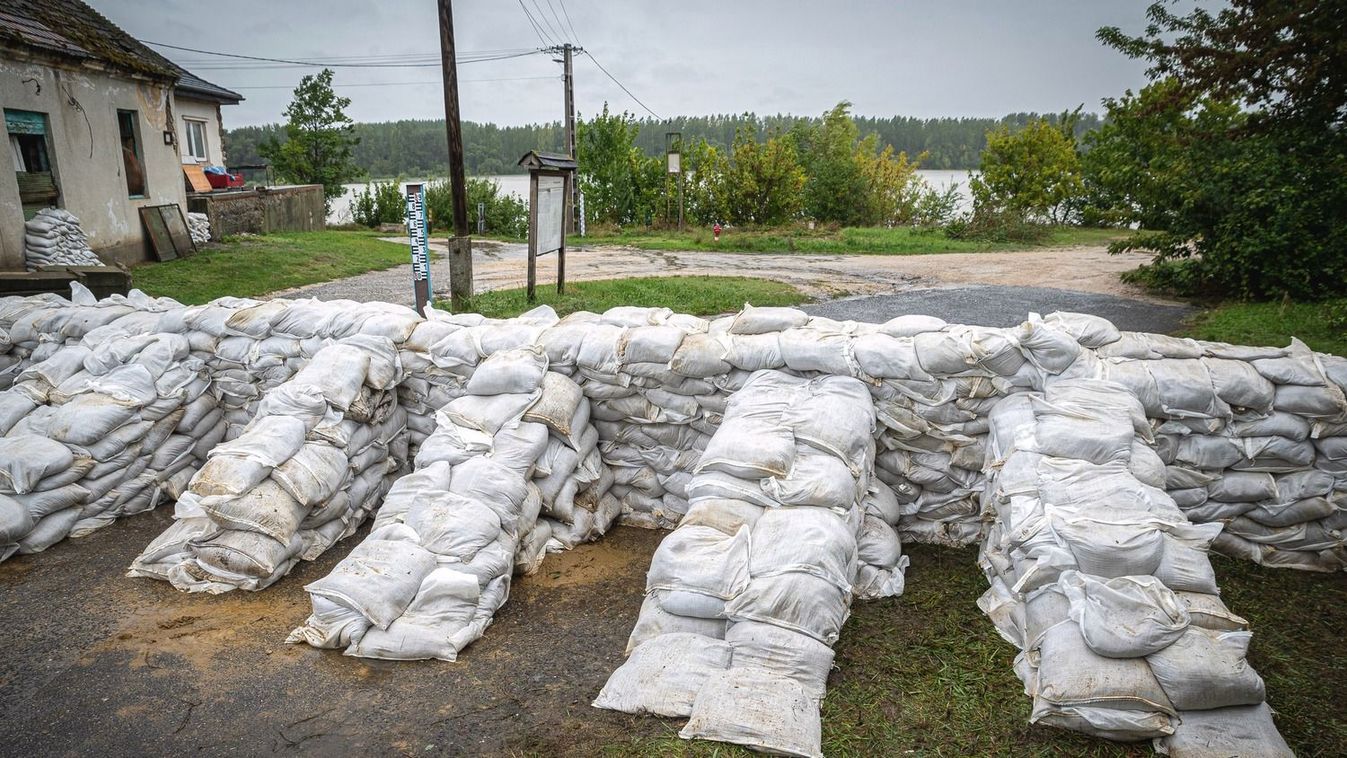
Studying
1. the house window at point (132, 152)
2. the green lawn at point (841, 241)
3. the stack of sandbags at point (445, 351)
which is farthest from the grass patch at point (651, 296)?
the house window at point (132, 152)

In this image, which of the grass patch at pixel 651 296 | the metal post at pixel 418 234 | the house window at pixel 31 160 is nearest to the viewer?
the metal post at pixel 418 234

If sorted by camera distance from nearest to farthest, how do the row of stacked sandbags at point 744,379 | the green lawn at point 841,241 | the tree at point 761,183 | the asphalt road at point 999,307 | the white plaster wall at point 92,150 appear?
the row of stacked sandbags at point 744,379, the asphalt road at point 999,307, the white plaster wall at point 92,150, the green lawn at point 841,241, the tree at point 761,183

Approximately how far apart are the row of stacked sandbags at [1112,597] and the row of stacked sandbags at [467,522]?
2195mm

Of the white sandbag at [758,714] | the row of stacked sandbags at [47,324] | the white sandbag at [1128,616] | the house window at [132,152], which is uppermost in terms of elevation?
the house window at [132,152]

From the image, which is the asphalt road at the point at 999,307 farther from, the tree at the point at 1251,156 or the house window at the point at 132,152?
the house window at the point at 132,152

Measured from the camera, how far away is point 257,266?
12742mm

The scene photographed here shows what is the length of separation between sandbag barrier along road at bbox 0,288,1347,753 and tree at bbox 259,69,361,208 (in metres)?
27.8

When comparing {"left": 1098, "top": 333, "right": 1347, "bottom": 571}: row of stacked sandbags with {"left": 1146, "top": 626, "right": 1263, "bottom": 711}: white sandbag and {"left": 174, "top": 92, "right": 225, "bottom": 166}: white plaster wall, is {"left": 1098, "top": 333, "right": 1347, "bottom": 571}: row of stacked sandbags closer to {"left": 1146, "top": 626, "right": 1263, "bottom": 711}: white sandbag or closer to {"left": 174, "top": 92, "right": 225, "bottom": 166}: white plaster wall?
{"left": 1146, "top": 626, "right": 1263, "bottom": 711}: white sandbag

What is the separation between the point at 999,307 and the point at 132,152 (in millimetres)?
14529

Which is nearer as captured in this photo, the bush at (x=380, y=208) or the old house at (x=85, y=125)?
the old house at (x=85, y=125)

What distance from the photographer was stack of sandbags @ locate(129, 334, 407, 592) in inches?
152

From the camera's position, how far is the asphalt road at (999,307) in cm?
926

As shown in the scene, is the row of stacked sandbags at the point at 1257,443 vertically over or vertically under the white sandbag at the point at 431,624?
over

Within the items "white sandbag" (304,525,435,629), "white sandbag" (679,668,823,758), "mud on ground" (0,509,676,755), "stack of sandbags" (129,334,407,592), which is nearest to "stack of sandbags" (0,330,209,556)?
"mud on ground" (0,509,676,755)
